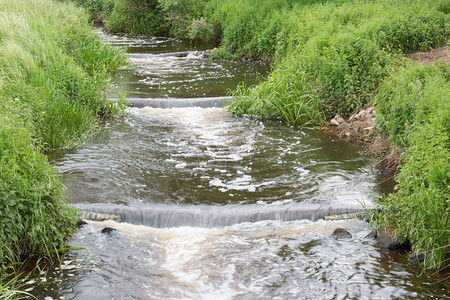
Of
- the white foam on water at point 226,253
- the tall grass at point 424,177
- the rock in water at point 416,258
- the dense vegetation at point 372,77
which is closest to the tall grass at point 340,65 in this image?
the dense vegetation at point 372,77

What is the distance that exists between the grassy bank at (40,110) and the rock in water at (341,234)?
3.31 metres

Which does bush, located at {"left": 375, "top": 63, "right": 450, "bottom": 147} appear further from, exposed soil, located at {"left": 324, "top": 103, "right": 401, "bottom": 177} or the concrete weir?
the concrete weir

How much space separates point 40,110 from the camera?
9.59m

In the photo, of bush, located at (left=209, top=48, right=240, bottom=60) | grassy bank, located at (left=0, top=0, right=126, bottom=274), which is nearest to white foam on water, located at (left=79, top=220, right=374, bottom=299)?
grassy bank, located at (left=0, top=0, right=126, bottom=274)

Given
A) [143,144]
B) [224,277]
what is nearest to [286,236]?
[224,277]

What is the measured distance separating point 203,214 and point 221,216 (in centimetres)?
26

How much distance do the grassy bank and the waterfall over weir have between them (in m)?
0.90

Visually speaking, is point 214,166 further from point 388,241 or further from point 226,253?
point 388,241

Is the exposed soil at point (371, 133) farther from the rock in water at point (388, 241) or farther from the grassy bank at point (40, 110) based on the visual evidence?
the grassy bank at point (40, 110)

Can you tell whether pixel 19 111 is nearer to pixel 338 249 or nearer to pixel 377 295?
pixel 338 249

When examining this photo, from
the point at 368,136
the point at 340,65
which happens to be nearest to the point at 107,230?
the point at 368,136

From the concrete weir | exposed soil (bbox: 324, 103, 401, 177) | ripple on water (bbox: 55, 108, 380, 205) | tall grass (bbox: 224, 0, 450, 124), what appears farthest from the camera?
the concrete weir

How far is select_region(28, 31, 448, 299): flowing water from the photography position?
5.94 meters

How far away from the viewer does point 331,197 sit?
8.17 m
